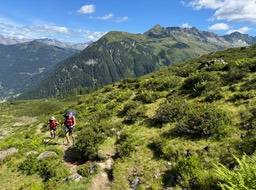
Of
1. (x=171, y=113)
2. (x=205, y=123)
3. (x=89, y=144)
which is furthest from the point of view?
(x=171, y=113)

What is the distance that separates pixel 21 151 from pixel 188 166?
42.6ft

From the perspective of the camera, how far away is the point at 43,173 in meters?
15.4

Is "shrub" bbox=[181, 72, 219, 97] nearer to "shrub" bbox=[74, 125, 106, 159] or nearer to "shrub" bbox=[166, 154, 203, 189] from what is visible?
"shrub" bbox=[74, 125, 106, 159]

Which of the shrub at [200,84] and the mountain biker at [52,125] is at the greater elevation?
the shrub at [200,84]

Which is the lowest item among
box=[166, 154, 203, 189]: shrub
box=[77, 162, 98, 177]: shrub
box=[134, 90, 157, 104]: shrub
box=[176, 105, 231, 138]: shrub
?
box=[77, 162, 98, 177]: shrub

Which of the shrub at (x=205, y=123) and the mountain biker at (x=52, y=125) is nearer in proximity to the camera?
the shrub at (x=205, y=123)

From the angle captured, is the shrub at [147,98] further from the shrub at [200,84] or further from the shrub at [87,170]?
the shrub at [87,170]

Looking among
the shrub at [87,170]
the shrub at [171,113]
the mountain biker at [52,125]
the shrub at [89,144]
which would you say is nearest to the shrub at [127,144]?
the shrub at [89,144]

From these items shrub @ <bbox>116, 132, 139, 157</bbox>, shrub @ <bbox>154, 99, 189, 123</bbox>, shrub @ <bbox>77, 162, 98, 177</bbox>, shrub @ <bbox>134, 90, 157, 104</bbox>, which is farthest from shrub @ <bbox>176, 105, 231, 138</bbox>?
shrub @ <bbox>134, 90, 157, 104</bbox>

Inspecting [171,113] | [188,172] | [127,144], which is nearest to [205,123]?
[171,113]

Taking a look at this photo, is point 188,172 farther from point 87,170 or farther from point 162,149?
point 87,170

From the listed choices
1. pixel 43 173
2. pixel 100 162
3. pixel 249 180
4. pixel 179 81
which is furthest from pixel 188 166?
pixel 179 81

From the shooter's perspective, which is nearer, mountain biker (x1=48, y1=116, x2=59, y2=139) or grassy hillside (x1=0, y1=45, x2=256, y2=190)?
grassy hillside (x1=0, y1=45, x2=256, y2=190)

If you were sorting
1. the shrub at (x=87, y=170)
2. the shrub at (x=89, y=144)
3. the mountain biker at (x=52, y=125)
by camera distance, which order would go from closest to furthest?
1. the shrub at (x=87, y=170)
2. the shrub at (x=89, y=144)
3. the mountain biker at (x=52, y=125)
